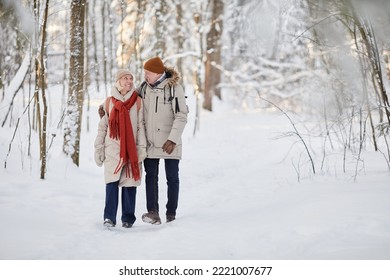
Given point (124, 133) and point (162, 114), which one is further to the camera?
point (162, 114)

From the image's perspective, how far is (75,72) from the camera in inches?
283

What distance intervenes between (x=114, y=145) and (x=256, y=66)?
626 inches

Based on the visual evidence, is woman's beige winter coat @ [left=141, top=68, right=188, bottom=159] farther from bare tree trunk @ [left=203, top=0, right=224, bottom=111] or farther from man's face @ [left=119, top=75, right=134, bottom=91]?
bare tree trunk @ [left=203, top=0, right=224, bottom=111]

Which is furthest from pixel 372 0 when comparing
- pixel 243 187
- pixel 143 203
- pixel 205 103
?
pixel 205 103

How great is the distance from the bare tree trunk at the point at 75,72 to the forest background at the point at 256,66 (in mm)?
16

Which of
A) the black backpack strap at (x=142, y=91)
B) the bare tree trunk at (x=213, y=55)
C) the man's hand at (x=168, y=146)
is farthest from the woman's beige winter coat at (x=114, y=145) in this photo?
the bare tree trunk at (x=213, y=55)

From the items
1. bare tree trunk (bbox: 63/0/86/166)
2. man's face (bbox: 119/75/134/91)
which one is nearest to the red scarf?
man's face (bbox: 119/75/134/91)

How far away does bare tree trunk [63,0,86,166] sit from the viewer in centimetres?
714

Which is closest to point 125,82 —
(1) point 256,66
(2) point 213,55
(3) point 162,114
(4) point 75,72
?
(3) point 162,114

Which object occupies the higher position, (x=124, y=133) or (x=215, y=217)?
(x=124, y=133)

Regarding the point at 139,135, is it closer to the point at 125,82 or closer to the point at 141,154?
the point at 141,154

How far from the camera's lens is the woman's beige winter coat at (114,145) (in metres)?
4.71

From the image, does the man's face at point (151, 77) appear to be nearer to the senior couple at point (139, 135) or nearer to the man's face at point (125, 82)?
the senior couple at point (139, 135)
